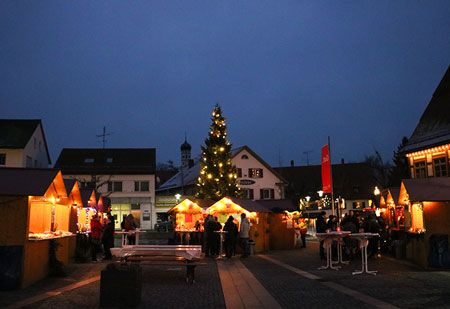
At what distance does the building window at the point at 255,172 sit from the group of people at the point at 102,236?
3815 centimetres

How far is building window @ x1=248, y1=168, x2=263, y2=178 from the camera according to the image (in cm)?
5816

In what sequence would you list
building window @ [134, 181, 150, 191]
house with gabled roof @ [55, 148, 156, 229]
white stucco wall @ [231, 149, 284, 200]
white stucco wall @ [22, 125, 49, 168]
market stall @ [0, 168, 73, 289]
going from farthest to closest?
1. building window @ [134, 181, 150, 191]
2. white stucco wall @ [231, 149, 284, 200]
3. house with gabled roof @ [55, 148, 156, 229]
4. white stucco wall @ [22, 125, 49, 168]
5. market stall @ [0, 168, 73, 289]

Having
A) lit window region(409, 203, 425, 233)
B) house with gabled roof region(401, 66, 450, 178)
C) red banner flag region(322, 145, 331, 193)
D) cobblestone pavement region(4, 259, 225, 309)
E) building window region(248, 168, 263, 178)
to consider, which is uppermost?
building window region(248, 168, 263, 178)

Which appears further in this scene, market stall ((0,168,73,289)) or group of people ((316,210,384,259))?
group of people ((316,210,384,259))

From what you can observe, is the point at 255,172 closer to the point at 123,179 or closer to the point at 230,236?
the point at 123,179

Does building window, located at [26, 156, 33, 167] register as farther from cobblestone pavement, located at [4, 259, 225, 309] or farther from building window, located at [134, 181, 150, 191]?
cobblestone pavement, located at [4, 259, 225, 309]

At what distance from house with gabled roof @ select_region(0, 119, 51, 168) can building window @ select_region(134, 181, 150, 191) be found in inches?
484

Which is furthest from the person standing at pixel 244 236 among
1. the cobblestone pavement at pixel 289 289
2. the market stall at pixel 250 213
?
the cobblestone pavement at pixel 289 289

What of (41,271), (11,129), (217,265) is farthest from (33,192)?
(11,129)

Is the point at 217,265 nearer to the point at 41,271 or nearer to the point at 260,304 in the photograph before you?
the point at 41,271

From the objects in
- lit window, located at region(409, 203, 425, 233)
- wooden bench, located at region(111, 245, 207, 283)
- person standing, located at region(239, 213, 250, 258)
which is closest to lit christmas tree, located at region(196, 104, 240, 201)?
person standing, located at region(239, 213, 250, 258)

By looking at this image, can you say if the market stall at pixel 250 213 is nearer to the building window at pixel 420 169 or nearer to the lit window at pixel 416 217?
the lit window at pixel 416 217

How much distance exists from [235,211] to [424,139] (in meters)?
11.5

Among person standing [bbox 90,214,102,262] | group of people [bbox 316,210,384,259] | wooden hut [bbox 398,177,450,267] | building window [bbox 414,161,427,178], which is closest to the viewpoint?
wooden hut [bbox 398,177,450,267]
